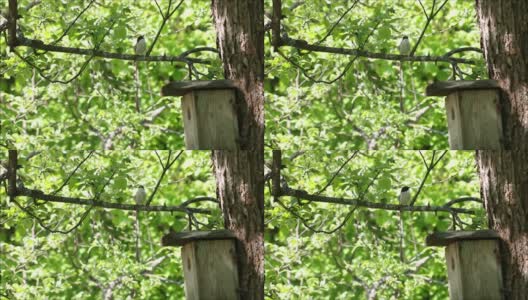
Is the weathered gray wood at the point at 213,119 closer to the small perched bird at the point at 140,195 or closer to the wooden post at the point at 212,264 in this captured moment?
the wooden post at the point at 212,264

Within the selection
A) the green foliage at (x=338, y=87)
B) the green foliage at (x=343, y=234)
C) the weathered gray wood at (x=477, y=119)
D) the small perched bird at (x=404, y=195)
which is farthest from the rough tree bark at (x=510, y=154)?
the green foliage at (x=338, y=87)

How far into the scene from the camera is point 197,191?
5.40 metres

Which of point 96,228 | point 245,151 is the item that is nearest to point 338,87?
point 245,151

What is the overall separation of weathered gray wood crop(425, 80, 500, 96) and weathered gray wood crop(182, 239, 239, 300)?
990 millimetres

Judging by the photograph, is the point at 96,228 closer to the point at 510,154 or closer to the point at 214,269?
the point at 214,269

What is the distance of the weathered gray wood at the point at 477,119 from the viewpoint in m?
3.80

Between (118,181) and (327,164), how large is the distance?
96cm

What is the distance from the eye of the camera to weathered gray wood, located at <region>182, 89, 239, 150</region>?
3.73m

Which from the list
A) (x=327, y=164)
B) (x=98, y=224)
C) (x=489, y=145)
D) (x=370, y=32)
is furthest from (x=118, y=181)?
(x=489, y=145)

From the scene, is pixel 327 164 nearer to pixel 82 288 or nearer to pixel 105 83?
pixel 105 83

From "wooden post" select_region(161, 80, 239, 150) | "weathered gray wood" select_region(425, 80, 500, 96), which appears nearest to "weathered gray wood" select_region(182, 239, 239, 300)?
"wooden post" select_region(161, 80, 239, 150)

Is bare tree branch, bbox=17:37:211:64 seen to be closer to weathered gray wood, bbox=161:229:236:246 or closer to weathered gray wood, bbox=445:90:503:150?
weathered gray wood, bbox=161:229:236:246

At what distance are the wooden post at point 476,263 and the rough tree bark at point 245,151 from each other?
699 mm

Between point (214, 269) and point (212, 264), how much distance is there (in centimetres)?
2
